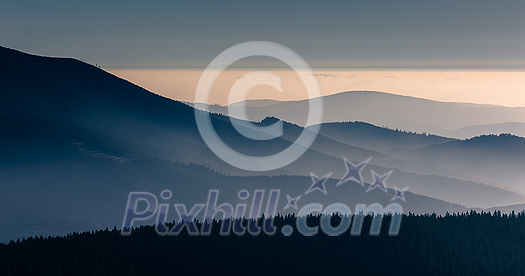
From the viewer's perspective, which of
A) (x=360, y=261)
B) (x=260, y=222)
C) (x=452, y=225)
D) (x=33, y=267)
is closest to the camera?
(x=33, y=267)

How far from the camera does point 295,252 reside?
81.2m

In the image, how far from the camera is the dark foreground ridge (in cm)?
7462

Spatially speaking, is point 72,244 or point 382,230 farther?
point 382,230

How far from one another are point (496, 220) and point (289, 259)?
3349cm

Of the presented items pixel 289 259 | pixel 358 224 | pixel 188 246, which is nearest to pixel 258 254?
pixel 289 259

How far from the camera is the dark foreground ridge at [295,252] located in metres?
74.6

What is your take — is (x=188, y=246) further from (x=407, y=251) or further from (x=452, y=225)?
(x=452, y=225)

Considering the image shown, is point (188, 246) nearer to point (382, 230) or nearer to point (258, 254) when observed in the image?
point (258, 254)

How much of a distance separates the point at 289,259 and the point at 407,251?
54.8 feet

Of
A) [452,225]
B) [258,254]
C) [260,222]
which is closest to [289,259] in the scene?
[258,254]

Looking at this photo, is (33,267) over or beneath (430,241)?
beneath

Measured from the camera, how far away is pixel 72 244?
3253 inches

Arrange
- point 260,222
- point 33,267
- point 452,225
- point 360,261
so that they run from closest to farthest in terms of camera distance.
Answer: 1. point 33,267
2. point 360,261
3. point 452,225
4. point 260,222

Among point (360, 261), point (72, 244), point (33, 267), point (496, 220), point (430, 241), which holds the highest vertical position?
point (496, 220)
